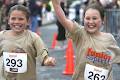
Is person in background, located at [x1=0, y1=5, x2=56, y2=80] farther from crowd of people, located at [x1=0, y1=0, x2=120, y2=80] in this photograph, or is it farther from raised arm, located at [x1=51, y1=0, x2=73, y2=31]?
raised arm, located at [x1=51, y1=0, x2=73, y2=31]

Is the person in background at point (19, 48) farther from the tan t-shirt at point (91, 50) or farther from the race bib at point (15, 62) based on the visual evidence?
the tan t-shirt at point (91, 50)

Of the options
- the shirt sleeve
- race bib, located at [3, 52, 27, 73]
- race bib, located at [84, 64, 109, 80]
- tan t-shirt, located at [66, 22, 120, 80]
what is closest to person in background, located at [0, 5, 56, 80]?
race bib, located at [3, 52, 27, 73]

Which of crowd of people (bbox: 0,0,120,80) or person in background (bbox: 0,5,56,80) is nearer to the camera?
crowd of people (bbox: 0,0,120,80)

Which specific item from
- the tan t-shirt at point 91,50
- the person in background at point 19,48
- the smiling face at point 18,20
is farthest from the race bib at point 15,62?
the tan t-shirt at point 91,50

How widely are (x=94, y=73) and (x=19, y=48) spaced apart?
0.95 meters

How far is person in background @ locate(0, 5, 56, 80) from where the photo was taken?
5320mm

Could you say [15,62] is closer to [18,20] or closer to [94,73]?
[18,20]

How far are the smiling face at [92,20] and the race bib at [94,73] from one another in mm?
403

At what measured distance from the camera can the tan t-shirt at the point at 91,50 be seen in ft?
16.4

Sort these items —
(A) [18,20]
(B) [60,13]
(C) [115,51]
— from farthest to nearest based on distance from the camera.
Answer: (A) [18,20] → (C) [115,51] → (B) [60,13]

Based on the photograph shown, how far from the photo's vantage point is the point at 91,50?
16.4 ft

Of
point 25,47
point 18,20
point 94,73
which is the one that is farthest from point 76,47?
point 18,20

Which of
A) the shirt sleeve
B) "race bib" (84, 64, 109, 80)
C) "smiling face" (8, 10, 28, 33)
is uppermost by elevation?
"smiling face" (8, 10, 28, 33)

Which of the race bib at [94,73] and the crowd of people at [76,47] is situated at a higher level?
the crowd of people at [76,47]
